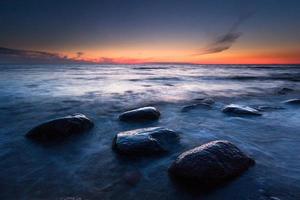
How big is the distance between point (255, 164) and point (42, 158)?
315 centimetres

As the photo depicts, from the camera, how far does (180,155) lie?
3463 millimetres

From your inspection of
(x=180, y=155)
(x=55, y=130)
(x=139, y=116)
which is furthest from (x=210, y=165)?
A: (x=139, y=116)

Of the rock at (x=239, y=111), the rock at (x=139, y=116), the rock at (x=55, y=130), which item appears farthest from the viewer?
the rock at (x=239, y=111)

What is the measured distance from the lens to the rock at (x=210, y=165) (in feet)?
9.91

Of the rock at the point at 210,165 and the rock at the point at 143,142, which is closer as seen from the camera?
the rock at the point at 210,165

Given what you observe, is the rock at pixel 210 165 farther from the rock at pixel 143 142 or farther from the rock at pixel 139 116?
the rock at pixel 139 116

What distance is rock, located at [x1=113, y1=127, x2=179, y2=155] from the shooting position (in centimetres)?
394

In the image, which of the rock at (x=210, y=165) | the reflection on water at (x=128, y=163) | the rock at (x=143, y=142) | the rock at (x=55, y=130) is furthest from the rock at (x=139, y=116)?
the rock at (x=210, y=165)

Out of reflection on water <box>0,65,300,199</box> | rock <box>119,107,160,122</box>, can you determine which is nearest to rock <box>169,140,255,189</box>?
reflection on water <box>0,65,300,199</box>

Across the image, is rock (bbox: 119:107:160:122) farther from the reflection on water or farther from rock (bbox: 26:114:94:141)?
rock (bbox: 26:114:94:141)

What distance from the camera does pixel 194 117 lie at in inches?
269

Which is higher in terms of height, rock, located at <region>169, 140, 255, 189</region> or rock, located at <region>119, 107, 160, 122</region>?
rock, located at <region>169, 140, 255, 189</region>

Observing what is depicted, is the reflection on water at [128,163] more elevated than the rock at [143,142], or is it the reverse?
the rock at [143,142]

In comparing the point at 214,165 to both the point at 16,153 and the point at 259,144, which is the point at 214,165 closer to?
the point at 259,144
